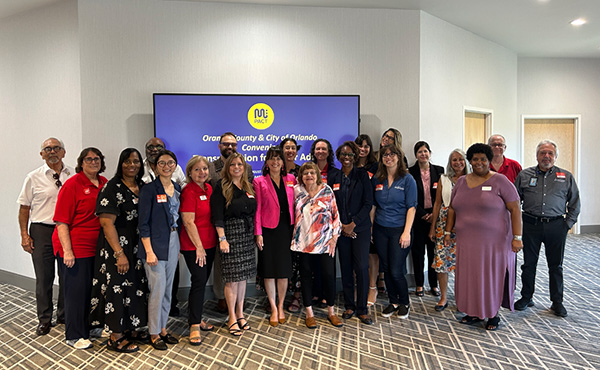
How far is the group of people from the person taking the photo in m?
2.86

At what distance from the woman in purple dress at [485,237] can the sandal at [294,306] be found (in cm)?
151

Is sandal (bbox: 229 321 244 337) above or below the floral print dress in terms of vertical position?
below

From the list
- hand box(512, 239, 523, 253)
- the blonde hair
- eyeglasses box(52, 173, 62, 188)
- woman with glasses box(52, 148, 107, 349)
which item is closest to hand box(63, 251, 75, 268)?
woman with glasses box(52, 148, 107, 349)

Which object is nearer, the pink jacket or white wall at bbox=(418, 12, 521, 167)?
the pink jacket

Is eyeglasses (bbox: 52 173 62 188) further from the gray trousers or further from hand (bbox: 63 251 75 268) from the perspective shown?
the gray trousers

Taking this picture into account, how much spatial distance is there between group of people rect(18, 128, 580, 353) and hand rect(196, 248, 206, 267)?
18 millimetres

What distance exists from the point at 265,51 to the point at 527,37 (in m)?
4.26

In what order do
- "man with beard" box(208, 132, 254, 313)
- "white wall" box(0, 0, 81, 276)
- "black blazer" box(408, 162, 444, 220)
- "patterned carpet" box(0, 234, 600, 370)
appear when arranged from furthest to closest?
"white wall" box(0, 0, 81, 276) < "black blazer" box(408, 162, 444, 220) < "man with beard" box(208, 132, 254, 313) < "patterned carpet" box(0, 234, 600, 370)

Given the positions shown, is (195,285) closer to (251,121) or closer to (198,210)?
(198,210)

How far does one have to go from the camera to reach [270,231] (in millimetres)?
3281

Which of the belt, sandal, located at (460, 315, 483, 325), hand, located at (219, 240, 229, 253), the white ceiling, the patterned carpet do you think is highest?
the white ceiling

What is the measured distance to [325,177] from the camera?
11.6 feet

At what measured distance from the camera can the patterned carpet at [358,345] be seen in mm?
2746

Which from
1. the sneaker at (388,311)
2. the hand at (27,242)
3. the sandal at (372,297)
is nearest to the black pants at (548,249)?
the sneaker at (388,311)
